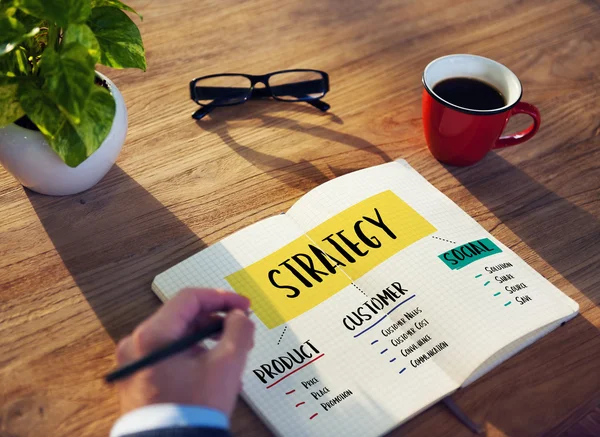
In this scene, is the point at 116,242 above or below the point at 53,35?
below

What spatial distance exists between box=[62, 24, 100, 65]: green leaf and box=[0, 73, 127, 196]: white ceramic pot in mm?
107

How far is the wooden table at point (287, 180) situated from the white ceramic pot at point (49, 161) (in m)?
0.04

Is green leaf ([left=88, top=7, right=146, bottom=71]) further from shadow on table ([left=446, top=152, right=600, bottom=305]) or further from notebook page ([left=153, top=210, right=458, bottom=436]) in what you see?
shadow on table ([left=446, top=152, right=600, bottom=305])

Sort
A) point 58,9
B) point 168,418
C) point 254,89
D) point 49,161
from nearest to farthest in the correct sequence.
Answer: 1. point 168,418
2. point 58,9
3. point 49,161
4. point 254,89

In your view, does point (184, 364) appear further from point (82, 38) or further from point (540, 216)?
point (540, 216)

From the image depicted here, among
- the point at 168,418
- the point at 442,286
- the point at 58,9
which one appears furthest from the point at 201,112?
the point at 168,418

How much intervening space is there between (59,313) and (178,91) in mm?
416

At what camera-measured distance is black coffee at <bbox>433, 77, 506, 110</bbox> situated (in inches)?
35.6

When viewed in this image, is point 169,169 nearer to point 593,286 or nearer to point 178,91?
point 178,91

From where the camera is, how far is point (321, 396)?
0.68 metres

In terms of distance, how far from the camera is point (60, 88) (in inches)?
26.7

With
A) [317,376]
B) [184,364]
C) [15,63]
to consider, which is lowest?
[317,376]

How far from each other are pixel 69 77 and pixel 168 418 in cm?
36

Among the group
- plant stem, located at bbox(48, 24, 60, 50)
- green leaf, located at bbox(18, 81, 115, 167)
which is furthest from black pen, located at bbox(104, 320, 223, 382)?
plant stem, located at bbox(48, 24, 60, 50)
